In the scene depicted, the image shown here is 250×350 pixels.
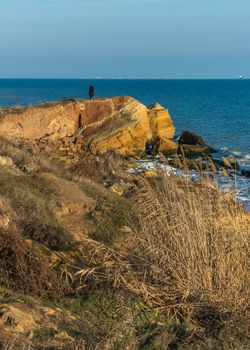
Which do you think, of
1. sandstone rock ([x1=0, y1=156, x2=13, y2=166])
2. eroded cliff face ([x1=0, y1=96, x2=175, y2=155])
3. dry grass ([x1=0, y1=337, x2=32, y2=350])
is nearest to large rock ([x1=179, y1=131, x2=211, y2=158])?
eroded cliff face ([x1=0, y1=96, x2=175, y2=155])

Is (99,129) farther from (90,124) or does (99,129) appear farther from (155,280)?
(155,280)

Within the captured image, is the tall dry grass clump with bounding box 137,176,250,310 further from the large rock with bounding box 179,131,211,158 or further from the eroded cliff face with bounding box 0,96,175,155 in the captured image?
the large rock with bounding box 179,131,211,158

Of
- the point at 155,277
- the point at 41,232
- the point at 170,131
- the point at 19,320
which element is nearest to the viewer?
the point at 19,320

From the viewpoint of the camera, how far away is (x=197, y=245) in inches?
283

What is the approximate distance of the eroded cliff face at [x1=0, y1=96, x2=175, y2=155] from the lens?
2381 cm

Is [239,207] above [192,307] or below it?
above

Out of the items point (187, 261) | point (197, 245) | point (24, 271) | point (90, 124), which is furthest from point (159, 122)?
point (24, 271)

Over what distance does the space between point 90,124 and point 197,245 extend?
67.6 feet

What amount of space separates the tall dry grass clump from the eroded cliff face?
15.3m

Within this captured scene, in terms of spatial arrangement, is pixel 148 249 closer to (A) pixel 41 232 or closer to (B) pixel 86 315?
(B) pixel 86 315

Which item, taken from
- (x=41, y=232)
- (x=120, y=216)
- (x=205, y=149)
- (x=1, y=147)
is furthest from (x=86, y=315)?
(x=205, y=149)

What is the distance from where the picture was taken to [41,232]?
28.6ft

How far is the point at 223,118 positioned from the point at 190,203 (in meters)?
51.1

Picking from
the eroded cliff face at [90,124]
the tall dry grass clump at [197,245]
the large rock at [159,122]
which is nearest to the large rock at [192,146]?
Result: the eroded cliff face at [90,124]
